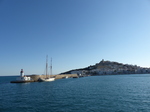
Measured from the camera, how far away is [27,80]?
66438 millimetres

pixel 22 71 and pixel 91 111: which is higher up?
pixel 22 71

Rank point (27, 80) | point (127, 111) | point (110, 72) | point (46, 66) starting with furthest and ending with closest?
point (110, 72) → point (46, 66) → point (27, 80) → point (127, 111)

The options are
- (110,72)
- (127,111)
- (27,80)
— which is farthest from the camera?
(110,72)

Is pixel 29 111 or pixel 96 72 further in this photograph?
pixel 96 72

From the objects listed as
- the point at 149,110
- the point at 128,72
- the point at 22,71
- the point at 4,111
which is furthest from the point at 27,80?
the point at 128,72

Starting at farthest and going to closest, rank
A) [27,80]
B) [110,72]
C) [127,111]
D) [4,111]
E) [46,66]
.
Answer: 1. [110,72]
2. [46,66]
3. [27,80]
4. [4,111]
5. [127,111]

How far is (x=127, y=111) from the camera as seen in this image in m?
15.8

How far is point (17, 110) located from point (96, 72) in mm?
188244

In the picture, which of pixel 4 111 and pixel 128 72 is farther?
pixel 128 72

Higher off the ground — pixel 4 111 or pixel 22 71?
pixel 22 71

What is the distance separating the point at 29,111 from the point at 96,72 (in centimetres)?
18839

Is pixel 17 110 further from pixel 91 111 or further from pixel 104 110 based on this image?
pixel 104 110

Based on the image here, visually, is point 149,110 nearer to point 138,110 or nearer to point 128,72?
point 138,110

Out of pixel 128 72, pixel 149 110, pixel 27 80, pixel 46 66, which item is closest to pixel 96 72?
pixel 128 72
